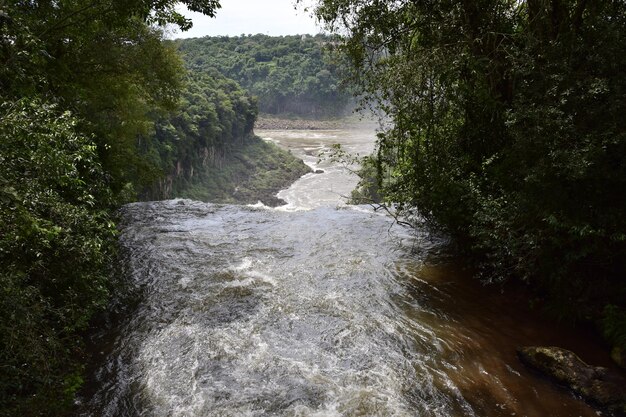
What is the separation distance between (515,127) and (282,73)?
385 ft

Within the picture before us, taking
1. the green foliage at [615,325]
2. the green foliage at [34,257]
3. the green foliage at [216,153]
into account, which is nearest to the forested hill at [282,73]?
the green foliage at [216,153]

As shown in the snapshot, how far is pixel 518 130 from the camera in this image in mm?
7539

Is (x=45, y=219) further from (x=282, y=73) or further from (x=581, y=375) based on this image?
(x=282, y=73)

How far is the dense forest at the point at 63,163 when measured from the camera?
5.02 m

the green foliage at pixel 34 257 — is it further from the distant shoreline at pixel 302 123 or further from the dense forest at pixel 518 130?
the distant shoreline at pixel 302 123

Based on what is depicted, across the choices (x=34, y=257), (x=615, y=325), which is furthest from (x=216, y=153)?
(x=615, y=325)

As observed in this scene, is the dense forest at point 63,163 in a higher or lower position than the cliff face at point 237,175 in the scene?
higher

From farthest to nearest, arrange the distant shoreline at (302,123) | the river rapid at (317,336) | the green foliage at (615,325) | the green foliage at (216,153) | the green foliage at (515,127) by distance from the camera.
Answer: the distant shoreline at (302,123)
the green foliage at (216,153)
the green foliage at (615,325)
the green foliage at (515,127)
the river rapid at (317,336)

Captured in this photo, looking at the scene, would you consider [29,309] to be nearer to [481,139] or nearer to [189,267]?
[189,267]

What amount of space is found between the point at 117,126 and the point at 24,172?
1520 centimetres

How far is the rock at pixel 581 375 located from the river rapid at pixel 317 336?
0.21 m

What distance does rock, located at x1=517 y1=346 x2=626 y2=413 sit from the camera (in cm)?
606

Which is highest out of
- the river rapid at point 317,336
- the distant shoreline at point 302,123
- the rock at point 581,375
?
the rock at point 581,375

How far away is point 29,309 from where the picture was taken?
16.6 feet
